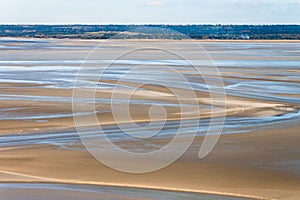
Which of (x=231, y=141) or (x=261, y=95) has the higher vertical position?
(x=261, y=95)

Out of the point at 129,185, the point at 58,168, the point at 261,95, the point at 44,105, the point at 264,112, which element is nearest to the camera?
the point at 129,185

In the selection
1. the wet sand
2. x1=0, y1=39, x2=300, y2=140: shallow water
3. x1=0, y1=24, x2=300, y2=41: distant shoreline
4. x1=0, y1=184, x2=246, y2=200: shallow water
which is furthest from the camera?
x1=0, y1=24, x2=300, y2=41: distant shoreline

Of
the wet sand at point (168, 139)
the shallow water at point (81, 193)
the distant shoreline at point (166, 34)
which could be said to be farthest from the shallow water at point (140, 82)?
the distant shoreline at point (166, 34)

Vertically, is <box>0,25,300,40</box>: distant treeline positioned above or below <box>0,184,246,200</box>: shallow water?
above

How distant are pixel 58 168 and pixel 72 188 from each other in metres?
1.45

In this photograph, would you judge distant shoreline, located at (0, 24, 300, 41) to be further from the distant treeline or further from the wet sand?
the wet sand

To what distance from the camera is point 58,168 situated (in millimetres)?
11547

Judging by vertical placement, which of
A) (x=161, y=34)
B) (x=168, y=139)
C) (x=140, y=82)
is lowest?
(x=168, y=139)

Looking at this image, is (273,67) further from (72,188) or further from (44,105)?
(72,188)

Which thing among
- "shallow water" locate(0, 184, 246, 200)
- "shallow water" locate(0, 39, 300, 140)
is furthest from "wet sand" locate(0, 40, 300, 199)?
"shallow water" locate(0, 184, 246, 200)

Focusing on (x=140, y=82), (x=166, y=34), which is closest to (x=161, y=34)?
(x=166, y=34)

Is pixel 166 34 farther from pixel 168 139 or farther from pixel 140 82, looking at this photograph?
pixel 168 139

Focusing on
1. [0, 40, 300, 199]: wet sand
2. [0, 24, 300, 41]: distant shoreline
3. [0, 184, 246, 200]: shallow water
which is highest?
[0, 24, 300, 41]: distant shoreline

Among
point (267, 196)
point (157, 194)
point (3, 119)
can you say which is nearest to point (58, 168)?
point (157, 194)
